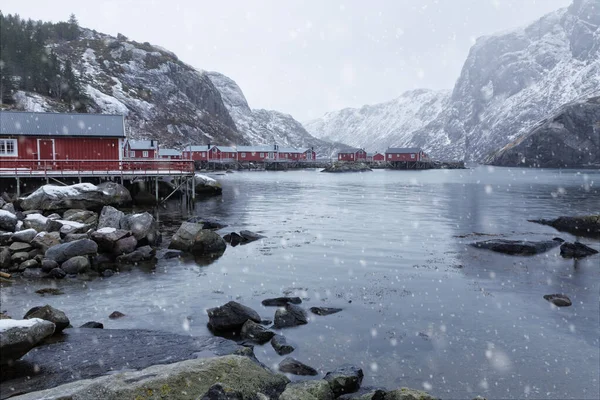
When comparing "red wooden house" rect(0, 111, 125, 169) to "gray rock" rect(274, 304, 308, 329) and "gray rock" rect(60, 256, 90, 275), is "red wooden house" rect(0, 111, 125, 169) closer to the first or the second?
"gray rock" rect(60, 256, 90, 275)

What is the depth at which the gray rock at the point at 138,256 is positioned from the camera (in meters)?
22.7

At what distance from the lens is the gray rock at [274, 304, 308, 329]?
48.9 ft

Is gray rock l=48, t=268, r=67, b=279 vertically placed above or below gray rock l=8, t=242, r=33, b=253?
below

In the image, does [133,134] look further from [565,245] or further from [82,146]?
[565,245]

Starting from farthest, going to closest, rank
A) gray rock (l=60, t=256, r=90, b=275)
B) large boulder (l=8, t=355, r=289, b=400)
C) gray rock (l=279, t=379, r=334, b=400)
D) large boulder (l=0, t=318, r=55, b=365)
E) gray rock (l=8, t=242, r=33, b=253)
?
gray rock (l=8, t=242, r=33, b=253)
gray rock (l=60, t=256, r=90, b=275)
large boulder (l=0, t=318, r=55, b=365)
gray rock (l=279, t=379, r=334, b=400)
large boulder (l=8, t=355, r=289, b=400)

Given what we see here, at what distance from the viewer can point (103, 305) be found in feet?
54.1

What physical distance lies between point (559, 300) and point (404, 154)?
546 ft

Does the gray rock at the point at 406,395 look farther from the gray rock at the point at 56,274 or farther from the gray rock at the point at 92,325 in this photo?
the gray rock at the point at 56,274

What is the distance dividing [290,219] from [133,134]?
105851mm

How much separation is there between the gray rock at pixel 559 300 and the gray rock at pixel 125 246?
19.4 m

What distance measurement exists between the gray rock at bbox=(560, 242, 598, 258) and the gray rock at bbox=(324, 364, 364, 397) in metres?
19.0

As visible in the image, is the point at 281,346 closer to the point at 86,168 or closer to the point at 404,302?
the point at 404,302

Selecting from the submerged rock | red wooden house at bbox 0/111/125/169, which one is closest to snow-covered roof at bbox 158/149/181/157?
red wooden house at bbox 0/111/125/169

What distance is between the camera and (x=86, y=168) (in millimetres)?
41125
